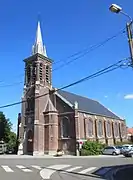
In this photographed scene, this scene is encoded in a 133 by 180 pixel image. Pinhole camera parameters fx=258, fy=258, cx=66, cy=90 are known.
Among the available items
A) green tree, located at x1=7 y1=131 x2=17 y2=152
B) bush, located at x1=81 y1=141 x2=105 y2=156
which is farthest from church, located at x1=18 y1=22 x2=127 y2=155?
green tree, located at x1=7 y1=131 x2=17 y2=152

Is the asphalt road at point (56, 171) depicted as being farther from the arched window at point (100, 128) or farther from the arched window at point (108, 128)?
the arched window at point (108, 128)

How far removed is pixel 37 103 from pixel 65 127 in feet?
21.3

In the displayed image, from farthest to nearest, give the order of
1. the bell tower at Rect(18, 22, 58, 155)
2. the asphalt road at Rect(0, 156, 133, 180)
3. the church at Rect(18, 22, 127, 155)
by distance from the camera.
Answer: the bell tower at Rect(18, 22, 58, 155)
the church at Rect(18, 22, 127, 155)
the asphalt road at Rect(0, 156, 133, 180)

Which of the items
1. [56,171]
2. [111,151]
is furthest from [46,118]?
[56,171]

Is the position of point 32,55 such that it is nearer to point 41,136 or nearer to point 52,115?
point 52,115

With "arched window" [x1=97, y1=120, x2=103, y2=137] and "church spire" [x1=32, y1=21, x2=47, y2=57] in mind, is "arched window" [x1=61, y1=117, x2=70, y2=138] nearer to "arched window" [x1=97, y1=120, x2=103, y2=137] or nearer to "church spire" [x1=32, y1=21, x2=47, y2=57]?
"arched window" [x1=97, y1=120, x2=103, y2=137]

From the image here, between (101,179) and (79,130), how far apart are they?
3081cm

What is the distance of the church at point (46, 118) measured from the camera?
4400 centimetres

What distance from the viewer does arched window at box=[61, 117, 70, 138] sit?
147 feet

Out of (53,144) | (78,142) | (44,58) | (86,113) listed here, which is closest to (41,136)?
(53,144)

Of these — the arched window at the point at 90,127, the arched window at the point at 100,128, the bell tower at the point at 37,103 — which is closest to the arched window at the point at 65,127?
the bell tower at the point at 37,103

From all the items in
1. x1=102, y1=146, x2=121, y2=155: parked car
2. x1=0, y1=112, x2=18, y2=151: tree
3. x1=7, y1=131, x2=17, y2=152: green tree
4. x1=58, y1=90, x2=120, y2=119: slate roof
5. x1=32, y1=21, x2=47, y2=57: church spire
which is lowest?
x1=102, y1=146, x2=121, y2=155: parked car

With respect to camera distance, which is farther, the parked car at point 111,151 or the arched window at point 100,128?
the arched window at point 100,128

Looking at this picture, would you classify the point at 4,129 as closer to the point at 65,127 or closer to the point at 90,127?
the point at 65,127
